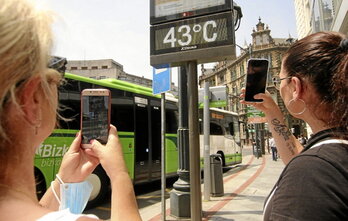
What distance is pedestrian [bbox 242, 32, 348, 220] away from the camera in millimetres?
1062

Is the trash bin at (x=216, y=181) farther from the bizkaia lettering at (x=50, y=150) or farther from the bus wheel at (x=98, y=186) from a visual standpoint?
the bizkaia lettering at (x=50, y=150)

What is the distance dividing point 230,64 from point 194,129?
73194 mm

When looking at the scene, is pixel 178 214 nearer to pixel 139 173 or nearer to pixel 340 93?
pixel 139 173

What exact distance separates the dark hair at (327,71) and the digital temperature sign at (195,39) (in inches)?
66.6

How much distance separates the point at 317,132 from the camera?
136 cm

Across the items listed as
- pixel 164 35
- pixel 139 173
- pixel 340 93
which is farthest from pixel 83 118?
pixel 139 173

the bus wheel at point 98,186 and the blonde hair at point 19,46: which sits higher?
the blonde hair at point 19,46

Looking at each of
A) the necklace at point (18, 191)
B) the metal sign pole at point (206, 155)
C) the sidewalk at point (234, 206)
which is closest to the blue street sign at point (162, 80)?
the sidewalk at point (234, 206)

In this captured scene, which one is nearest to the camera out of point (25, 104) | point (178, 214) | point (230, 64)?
point (25, 104)

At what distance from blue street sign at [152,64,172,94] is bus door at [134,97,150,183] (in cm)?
285

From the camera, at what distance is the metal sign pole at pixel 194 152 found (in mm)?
3084

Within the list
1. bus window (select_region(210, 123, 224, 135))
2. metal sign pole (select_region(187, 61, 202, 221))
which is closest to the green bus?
metal sign pole (select_region(187, 61, 202, 221))

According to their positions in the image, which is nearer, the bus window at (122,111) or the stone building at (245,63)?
the bus window at (122,111)

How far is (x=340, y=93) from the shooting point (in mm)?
1290
